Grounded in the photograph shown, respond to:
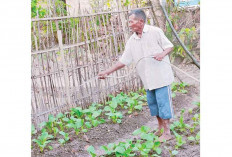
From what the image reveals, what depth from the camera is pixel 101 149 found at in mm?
2871

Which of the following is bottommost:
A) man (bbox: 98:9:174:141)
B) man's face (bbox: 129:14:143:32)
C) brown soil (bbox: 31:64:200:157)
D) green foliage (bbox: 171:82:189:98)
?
brown soil (bbox: 31:64:200:157)

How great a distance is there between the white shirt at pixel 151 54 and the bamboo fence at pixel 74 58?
2.41ft

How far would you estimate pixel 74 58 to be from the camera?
362cm

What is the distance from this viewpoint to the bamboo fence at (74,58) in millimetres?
3219

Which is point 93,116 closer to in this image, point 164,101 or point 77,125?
point 77,125

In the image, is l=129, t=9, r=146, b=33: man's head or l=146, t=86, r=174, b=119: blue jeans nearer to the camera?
l=129, t=9, r=146, b=33: man's head

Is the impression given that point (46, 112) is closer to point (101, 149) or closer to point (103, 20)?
point (101, 149)

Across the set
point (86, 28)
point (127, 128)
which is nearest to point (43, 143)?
point (127, 128)

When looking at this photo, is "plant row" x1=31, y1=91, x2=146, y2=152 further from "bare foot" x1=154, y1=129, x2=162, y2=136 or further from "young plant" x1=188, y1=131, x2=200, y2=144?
"young plant" x1=188, y1=131, x2=200, y2=144

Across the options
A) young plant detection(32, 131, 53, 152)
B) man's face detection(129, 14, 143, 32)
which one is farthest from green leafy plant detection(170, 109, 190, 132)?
young plant detection(32, 131, 53, 152)

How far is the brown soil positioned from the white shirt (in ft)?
0.81

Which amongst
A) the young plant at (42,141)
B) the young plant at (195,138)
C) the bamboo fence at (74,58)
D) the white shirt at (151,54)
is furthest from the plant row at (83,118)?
the young plant at (195,138)

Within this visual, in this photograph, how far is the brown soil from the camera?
9.09 ft

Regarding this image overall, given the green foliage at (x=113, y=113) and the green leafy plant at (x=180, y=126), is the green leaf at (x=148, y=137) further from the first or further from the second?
the green foliage at (x=113, y=113)
